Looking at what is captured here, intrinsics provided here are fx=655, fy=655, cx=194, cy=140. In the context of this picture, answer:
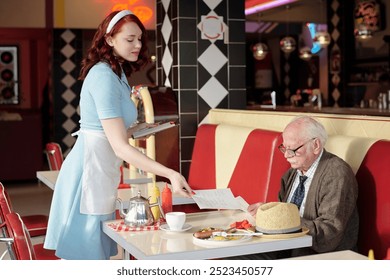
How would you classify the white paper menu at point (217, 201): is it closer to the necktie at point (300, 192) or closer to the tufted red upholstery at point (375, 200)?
the necktie at point (300, 192)

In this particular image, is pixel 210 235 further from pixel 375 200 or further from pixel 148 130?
pixel 375 200

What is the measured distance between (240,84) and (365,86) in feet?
21.3

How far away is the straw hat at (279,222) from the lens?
2.46 metres

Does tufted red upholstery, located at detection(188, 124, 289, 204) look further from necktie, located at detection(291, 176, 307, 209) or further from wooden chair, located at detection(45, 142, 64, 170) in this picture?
Result: wooden chair, located at detection(45, 142, 64, 170)

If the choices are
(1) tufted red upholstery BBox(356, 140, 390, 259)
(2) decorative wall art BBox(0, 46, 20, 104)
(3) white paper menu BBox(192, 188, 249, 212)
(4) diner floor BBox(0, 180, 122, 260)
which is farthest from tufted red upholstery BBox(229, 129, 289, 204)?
(2) decorative wall art BBox(0, 46, 20, 104)

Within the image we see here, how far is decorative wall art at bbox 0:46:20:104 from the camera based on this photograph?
1412cm

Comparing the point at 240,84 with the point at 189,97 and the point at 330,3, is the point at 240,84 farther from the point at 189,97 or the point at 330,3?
the point at 330,3

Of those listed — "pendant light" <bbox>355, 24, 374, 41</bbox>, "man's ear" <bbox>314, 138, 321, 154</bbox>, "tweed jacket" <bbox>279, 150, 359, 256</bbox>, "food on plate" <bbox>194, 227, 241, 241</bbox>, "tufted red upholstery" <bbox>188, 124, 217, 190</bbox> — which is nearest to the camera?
"food on plate" <bbox>194, 227, 241, 241</bbox>

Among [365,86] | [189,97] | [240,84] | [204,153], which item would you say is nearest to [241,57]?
[240,84]

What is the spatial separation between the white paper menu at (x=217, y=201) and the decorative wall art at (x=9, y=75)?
11.9 metres

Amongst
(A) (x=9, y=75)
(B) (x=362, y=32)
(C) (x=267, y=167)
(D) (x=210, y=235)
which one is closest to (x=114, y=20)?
(D) (x=210, y=235)

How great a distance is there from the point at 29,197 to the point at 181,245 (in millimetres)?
6403

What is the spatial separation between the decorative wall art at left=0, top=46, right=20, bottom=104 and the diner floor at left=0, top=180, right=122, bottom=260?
4.86 m
